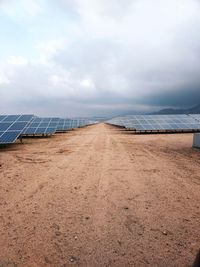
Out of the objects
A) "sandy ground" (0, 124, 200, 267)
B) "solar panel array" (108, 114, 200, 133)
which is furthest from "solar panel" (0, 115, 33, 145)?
"solar panel array" (108, 114, 200, 133)

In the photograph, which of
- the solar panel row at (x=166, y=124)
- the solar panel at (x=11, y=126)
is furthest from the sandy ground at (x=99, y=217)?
the solar panel row at (x=166, y=124)

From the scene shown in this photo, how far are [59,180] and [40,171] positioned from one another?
6.09 feet

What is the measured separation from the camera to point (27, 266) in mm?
4309

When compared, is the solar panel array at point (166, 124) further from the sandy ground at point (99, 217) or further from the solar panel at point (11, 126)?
the sandy ground at point (99, 217)

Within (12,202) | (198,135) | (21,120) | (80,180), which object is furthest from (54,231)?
(21,120)

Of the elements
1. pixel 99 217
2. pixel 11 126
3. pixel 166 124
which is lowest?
pixel 99 217

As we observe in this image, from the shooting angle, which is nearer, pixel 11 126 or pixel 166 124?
pixel 11 126

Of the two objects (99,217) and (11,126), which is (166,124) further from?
(99,217)

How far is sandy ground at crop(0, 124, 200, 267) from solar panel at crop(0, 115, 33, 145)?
A: 796 centimetres

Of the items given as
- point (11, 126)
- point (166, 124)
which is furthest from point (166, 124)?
point (11, 126)

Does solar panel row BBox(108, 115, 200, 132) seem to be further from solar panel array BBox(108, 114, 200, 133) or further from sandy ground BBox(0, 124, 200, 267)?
sandy ground BBox(0, 124, 200, 267)

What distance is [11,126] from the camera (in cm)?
2159

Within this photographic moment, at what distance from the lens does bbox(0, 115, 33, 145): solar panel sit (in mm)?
18609

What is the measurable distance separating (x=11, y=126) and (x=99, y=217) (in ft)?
55.7
